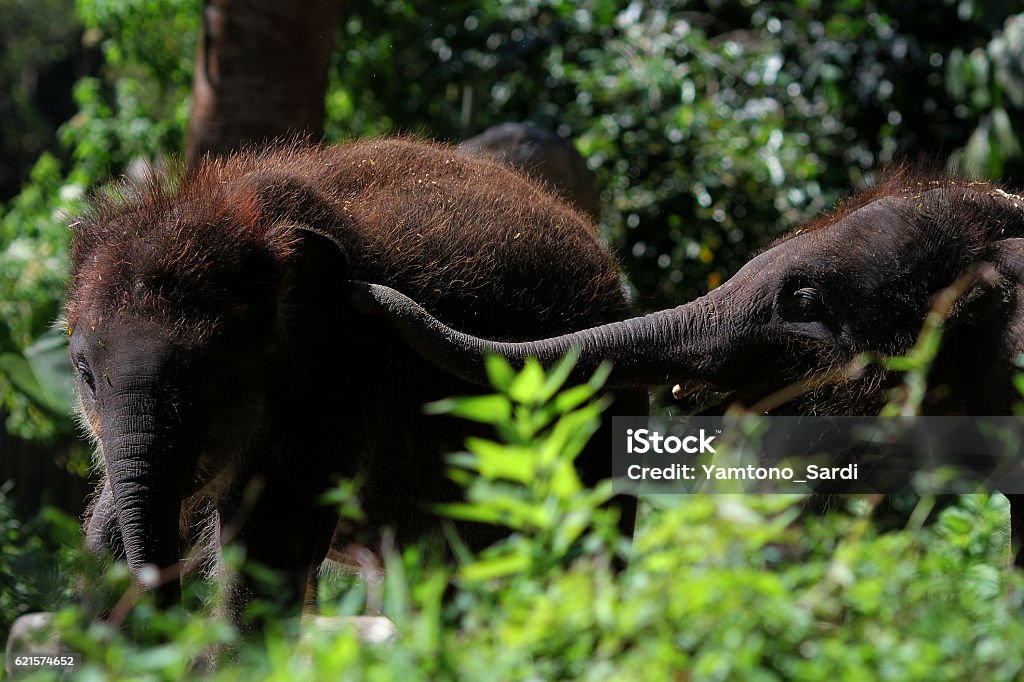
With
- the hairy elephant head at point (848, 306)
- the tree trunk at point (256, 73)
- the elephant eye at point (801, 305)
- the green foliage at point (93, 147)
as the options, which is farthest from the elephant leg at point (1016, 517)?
the green foliage at point (93, 147)

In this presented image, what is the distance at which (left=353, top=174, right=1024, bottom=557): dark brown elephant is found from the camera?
14.7 ft

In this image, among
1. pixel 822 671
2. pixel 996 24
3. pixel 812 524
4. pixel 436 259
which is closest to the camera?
pixel 822 671

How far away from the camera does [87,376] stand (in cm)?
398

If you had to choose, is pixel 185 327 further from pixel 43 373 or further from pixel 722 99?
pixel 722 99

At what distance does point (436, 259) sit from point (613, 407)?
1.01 meters

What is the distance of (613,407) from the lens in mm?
5125

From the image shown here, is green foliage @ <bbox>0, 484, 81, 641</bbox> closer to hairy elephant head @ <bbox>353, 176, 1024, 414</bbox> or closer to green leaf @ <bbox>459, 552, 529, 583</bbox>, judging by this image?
green leaf @ <bbox>459, 552, 529, 583</bbox>

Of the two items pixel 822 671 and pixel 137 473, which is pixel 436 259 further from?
pixel 822 671

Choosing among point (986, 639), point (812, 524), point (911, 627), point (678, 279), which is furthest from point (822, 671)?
point (678, 279)

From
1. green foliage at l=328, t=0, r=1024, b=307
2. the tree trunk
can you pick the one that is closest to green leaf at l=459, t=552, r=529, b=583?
the tree trunk

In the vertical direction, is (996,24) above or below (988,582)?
above

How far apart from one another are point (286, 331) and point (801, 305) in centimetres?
176

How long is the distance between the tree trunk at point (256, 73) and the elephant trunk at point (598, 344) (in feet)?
10.7

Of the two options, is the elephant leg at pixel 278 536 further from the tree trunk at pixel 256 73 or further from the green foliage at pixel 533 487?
the tree trunk at pixel 256 73
